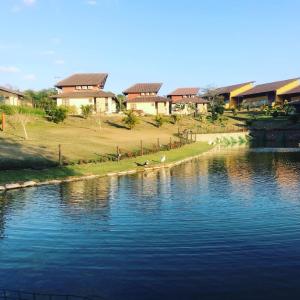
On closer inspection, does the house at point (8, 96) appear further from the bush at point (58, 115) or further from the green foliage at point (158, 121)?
the green foliage at point (158, 121)

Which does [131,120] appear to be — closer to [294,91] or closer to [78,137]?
[78,137]

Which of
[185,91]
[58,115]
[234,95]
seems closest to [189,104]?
[185,91]

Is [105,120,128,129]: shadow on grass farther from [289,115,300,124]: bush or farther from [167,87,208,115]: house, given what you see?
[289,115,300,124]: bush

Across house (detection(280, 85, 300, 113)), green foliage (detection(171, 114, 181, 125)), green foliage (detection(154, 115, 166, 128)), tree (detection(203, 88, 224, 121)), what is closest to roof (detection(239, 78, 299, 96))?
house (detection(280, 85, 300, 113))

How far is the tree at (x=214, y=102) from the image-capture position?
11912cm

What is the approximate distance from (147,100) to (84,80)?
691 inches

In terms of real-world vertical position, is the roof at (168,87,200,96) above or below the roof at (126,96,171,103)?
above

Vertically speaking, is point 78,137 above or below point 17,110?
below

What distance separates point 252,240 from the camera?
2048 cm

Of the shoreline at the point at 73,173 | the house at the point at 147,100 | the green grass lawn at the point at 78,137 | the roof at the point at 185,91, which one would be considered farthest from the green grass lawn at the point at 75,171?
the roof at the point at 185,91

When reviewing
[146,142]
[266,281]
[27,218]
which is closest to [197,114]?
[146,142]

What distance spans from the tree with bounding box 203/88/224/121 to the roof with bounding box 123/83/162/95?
54.6ft

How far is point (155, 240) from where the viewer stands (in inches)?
821

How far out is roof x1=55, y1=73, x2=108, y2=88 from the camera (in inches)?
4423
